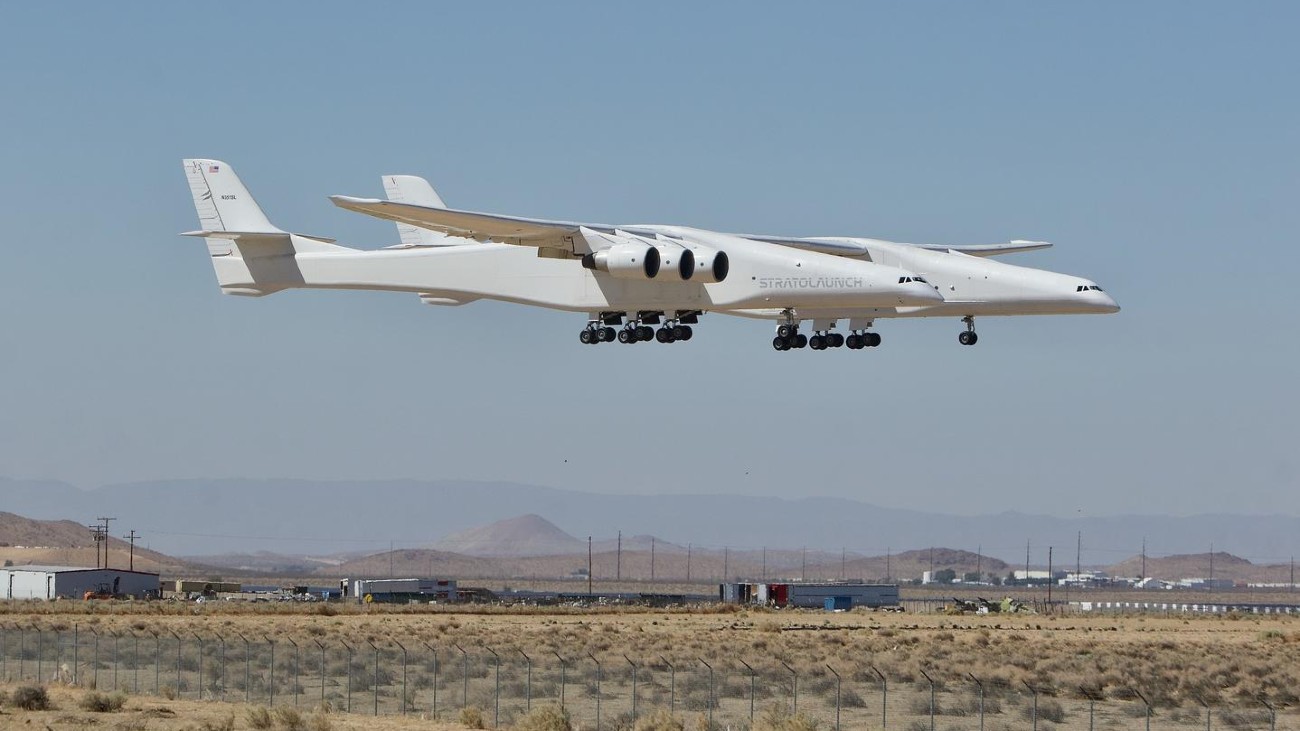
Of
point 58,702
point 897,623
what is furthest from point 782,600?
point 58,702

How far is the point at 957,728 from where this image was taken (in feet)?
→ 117

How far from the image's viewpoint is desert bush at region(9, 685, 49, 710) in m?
38.0

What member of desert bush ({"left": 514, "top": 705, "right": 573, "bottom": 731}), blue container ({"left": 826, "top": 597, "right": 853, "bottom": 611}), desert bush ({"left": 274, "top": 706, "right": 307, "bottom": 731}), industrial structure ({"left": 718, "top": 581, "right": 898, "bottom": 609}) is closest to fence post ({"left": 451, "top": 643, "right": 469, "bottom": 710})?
desert bush ({"left": 514, "top": 705, "right": 573, "bottom": 731})

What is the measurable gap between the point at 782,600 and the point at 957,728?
80076mm

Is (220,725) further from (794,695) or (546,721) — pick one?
(794,695)

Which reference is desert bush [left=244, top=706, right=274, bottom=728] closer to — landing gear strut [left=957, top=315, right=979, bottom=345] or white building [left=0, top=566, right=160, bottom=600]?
landing gear strut [left=957, top=315, right=979, bottom=345]

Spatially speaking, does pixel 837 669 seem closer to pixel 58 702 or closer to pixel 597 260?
pixel 597 260

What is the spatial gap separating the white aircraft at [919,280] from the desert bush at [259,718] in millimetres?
14487

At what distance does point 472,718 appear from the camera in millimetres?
35719

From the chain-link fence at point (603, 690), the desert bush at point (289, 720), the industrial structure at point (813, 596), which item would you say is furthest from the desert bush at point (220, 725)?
the industrial structure at point (813, 596)

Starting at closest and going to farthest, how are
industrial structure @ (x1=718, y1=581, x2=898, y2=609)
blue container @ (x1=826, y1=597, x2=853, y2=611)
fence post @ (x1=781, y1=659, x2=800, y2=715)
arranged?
fence post @ (x1=781, y1=659, x2=800, y2=715) → blue container @ (x1=826, y1=597, x2=853, y2=611) → industrial structure @ (x1=718, y1=581, x2=898, y2=609)

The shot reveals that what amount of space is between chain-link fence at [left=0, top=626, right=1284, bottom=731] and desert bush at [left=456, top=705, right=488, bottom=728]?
316 mm

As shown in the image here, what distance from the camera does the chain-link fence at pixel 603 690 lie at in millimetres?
37656

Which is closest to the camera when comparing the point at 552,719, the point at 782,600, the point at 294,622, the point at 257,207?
the point at 552,719
